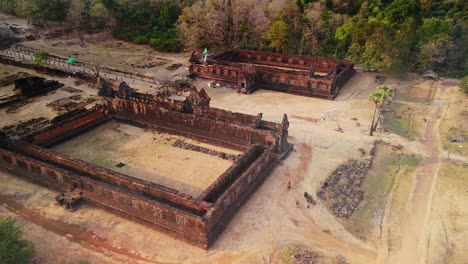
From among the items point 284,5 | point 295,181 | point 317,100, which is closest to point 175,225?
point 295,181

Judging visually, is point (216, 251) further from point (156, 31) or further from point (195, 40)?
point (156, 31)

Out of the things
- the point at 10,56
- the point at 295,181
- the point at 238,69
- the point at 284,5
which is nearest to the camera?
the point at 295,181

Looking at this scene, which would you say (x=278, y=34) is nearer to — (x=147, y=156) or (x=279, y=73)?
(x=279, y=73)

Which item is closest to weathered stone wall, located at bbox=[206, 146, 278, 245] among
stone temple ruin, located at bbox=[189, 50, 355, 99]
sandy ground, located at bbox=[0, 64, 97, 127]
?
stone temple ruin, located at bbox=[189, 50, 355, 99]

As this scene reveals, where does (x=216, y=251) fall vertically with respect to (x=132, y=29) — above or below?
below

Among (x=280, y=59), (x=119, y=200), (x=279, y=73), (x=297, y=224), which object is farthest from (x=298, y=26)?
(x=119, y=200)

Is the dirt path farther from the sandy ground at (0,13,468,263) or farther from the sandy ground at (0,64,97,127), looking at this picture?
the sandy ground at (0,64,97,127)
